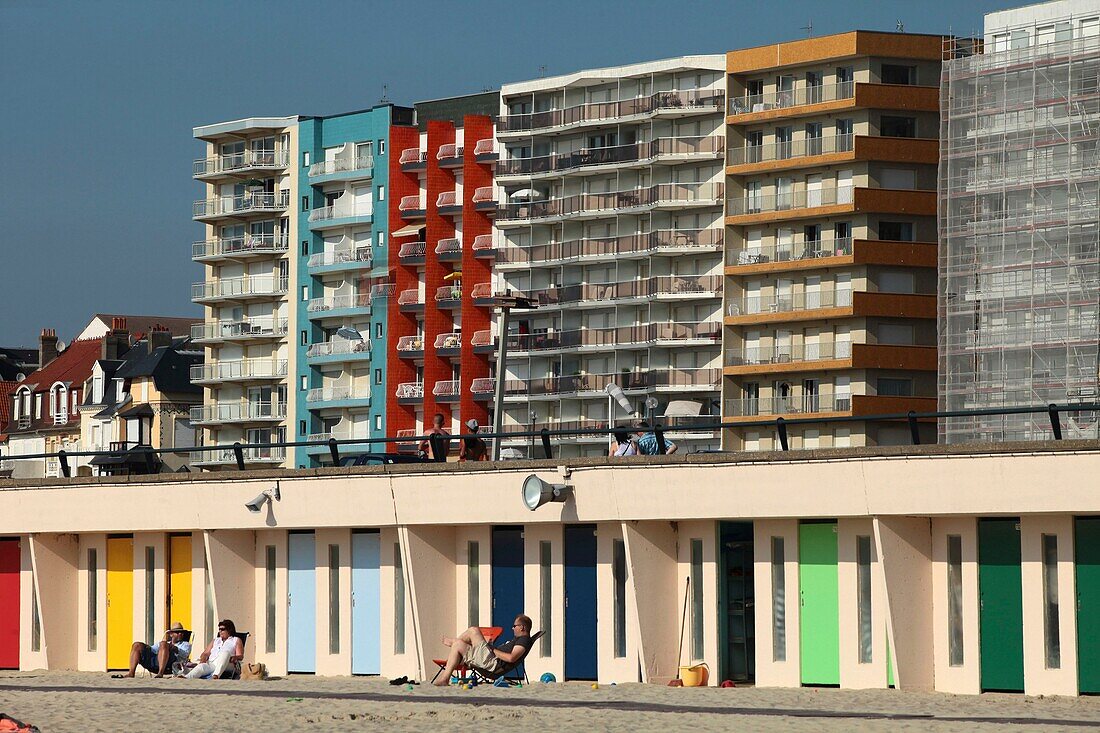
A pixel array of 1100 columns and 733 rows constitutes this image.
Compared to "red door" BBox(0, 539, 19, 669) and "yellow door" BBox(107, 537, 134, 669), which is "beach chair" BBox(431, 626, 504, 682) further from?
"red door" BBox(0, 539, 19, 669)

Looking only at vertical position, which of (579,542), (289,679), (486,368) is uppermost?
(486,368)

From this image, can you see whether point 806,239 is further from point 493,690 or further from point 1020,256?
point 493,690

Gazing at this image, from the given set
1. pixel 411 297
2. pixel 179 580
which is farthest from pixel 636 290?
pixel 179 580

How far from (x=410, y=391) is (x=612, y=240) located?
1423 centimetres

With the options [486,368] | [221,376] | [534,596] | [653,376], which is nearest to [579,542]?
[534,596]

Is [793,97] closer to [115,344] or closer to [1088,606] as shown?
[115,344]

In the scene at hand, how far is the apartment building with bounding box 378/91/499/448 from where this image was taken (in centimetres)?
9988

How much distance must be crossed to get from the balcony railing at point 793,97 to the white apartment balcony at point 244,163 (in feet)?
103

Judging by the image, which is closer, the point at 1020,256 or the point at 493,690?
the point at 493,690

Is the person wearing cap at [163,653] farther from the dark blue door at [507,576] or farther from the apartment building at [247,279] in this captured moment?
the apartment building at [247,279]

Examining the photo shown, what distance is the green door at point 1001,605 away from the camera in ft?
82.7

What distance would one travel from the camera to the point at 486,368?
99500 mm

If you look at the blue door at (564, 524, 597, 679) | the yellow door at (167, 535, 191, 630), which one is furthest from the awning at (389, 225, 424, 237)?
the blue door at (564, 524, 597, 679)

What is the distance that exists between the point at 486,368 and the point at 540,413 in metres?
3.62
